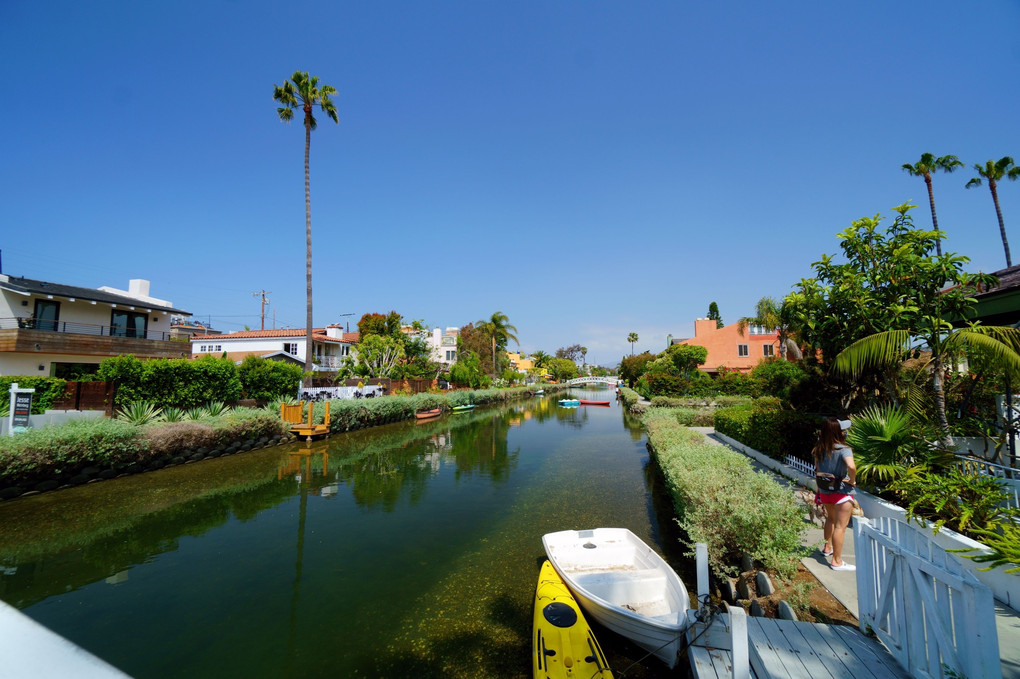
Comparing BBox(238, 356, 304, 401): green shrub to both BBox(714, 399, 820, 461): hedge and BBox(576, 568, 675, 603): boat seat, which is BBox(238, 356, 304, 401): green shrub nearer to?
BBox(576, 568, 675, 603): boat seat

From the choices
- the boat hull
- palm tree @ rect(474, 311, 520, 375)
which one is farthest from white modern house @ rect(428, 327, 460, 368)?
the boat hull

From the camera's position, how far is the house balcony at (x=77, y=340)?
21.9 metres

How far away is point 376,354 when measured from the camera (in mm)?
38875

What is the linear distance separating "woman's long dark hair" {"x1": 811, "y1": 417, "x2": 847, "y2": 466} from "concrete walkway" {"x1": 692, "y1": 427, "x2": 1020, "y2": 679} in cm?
138

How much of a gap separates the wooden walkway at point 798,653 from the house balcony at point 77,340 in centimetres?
3005

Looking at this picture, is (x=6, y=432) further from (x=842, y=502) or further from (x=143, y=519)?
(x=842, y=502)

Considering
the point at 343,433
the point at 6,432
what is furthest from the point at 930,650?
the point at 343,433

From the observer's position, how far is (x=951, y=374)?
920cm

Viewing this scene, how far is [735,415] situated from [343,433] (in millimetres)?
20135

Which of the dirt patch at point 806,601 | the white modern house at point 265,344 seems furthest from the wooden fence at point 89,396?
the white modern house at point 265,344

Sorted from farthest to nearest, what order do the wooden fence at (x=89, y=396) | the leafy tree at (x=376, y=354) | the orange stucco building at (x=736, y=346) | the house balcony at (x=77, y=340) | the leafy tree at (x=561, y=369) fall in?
1. the leafy tree at (x=561, y=369)
2. the orange stucco building at (x=736, y=346)
3. the leafy tree at (x=376, y=354)
4. the house balcony at (x=77, y=340)
5. the wooden fence at (x=89, y=396)

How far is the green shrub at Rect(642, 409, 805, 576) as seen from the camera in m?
5.98

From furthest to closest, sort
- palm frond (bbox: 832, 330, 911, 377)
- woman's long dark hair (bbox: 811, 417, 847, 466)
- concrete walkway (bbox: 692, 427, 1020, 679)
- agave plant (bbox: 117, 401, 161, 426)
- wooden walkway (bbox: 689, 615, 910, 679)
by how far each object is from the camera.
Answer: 1. agave plant (bbox: 117, 401, 161, 426)
2. palm frond (bbox: 832, 330, 911, 377)
3. woman's long dark hair (bbox: 811, 417, 847, 466)
4. concrete walkway (bbox: 692, 427, 1020, 679)
5. wooden walkway (bbox: 689, 615, 910, 679)

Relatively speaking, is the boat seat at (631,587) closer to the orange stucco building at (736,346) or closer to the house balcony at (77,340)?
the house balcony at (77,340)
